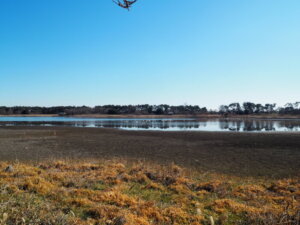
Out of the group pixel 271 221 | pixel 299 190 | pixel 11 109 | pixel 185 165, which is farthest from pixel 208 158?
pixel 11 109

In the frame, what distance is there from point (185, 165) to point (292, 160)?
7610 mm

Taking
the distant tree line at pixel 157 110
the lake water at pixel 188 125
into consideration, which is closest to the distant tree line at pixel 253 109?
the distant tree line at pixel 157 110

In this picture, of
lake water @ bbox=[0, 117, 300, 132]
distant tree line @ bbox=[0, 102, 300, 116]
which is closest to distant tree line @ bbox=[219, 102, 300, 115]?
distant tree line @ bbox=[0, 102, 300, 116]

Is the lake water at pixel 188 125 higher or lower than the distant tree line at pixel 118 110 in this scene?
lower

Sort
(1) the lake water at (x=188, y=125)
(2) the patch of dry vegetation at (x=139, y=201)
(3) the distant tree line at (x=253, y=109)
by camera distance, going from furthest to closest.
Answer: (3) the distant tree line at (x=253, y=109) → (1) the lake water at (x=188, y=125) → (2) the patch of dry vegetation at (x=139, y=201)

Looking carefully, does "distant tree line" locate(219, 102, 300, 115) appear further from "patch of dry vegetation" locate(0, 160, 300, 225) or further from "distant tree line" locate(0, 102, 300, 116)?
"patch of dry vegetation" locate(0, 160, 300, 225)

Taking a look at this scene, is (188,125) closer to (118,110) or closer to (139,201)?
(139,201)

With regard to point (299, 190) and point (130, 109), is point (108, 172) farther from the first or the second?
point (130, 109)

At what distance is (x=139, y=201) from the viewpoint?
5941 millimetres

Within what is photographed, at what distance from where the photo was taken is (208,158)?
15.4 metres

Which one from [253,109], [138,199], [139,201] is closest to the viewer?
[139,201]

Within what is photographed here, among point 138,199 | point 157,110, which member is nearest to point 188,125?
point 138,199

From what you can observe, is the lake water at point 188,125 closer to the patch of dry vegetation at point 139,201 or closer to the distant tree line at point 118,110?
the patch of dry vegetation at point 139,201

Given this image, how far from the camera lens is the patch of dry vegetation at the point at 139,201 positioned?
453 centimetres
